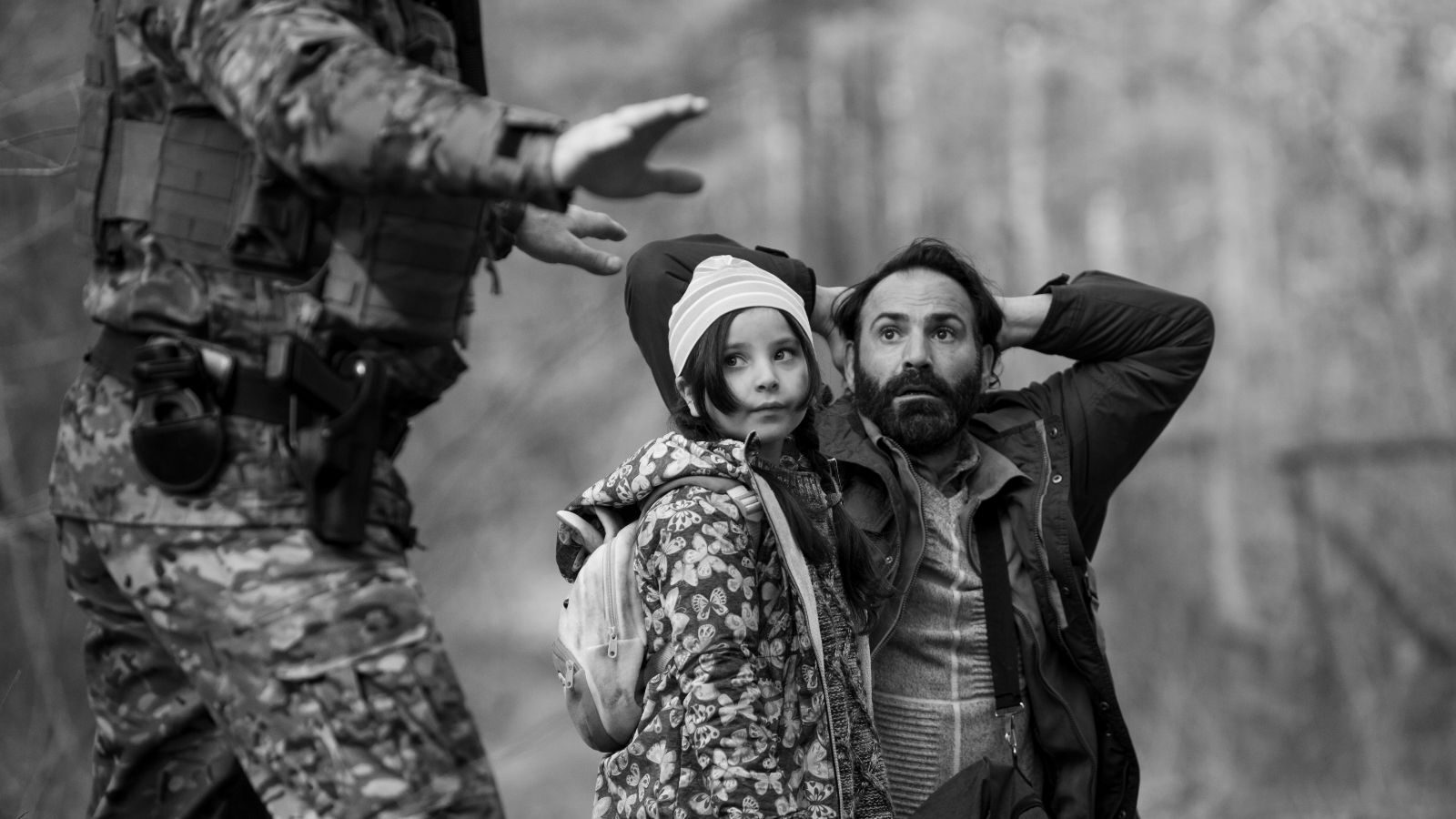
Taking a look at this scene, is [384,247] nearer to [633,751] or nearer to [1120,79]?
[633,751]

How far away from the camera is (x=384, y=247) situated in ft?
8.05

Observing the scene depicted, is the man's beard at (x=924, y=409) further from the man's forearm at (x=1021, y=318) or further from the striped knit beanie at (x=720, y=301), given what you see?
the striped knit beanie at (x=720, y=301)

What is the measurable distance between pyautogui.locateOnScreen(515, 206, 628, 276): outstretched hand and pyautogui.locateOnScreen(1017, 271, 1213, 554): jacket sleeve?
1.23 m

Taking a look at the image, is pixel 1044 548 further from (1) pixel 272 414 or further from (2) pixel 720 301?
(1) pixel 272 414

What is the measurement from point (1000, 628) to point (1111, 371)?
777 mm

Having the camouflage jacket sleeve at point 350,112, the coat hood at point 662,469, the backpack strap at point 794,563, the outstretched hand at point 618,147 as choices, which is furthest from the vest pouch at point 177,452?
the backpack strap at point 794,563

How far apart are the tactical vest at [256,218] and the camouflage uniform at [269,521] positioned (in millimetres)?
26

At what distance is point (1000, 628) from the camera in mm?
3697

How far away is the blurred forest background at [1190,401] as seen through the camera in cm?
739

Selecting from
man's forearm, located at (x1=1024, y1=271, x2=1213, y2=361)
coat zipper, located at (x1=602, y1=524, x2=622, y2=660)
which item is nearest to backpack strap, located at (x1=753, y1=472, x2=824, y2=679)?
coat zipper, located at (x1=602, y1=524, x2=622, y2=660)

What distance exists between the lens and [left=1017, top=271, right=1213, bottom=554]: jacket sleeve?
401 cm

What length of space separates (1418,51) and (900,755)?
8.98 metres

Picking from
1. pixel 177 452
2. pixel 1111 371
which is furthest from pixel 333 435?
pixel 1111 371

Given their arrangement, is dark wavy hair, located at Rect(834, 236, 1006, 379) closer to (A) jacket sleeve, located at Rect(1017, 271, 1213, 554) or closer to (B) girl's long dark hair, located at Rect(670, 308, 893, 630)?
(A) jacket sleeve, located at Rect(1017, 271, 1213, 554)
